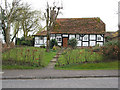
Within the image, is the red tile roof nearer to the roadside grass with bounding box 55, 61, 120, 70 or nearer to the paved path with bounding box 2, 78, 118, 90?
the roadside grass with bounding box 55, 61, 120, 70

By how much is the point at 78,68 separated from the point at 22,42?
74.8 ft

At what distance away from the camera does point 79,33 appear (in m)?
28.2

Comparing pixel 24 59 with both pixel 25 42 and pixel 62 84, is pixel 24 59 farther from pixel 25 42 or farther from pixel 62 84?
pixel 25 42

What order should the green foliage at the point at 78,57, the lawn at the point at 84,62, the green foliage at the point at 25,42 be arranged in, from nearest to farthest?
1. the lawn at the point at 84,62
2. the green foliage at the point at 78,57
3. the green foliage at the point at 25,42

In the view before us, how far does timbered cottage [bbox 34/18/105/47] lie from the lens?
28.0 metres

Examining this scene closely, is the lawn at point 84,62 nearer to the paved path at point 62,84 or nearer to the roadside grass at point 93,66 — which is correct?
the roadside grass at point 93,66

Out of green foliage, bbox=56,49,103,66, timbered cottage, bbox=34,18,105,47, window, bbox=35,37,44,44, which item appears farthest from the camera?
window, bbox=35,37,44,44

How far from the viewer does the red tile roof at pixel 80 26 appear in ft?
93.3

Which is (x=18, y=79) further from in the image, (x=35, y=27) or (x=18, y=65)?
(x=35, y=27)

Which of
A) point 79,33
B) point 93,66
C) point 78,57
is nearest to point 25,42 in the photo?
point 79,33

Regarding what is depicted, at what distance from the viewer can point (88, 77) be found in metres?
8.34

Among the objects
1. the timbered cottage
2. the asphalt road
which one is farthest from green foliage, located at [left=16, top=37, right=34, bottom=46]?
the asphalt road

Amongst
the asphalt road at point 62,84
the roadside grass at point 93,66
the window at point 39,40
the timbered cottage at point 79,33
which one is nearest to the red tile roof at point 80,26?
the timbered cottage at point 79,33

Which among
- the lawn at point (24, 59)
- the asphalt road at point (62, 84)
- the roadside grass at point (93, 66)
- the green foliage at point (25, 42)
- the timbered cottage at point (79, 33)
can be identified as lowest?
the asphalt road at point (62, 84)
